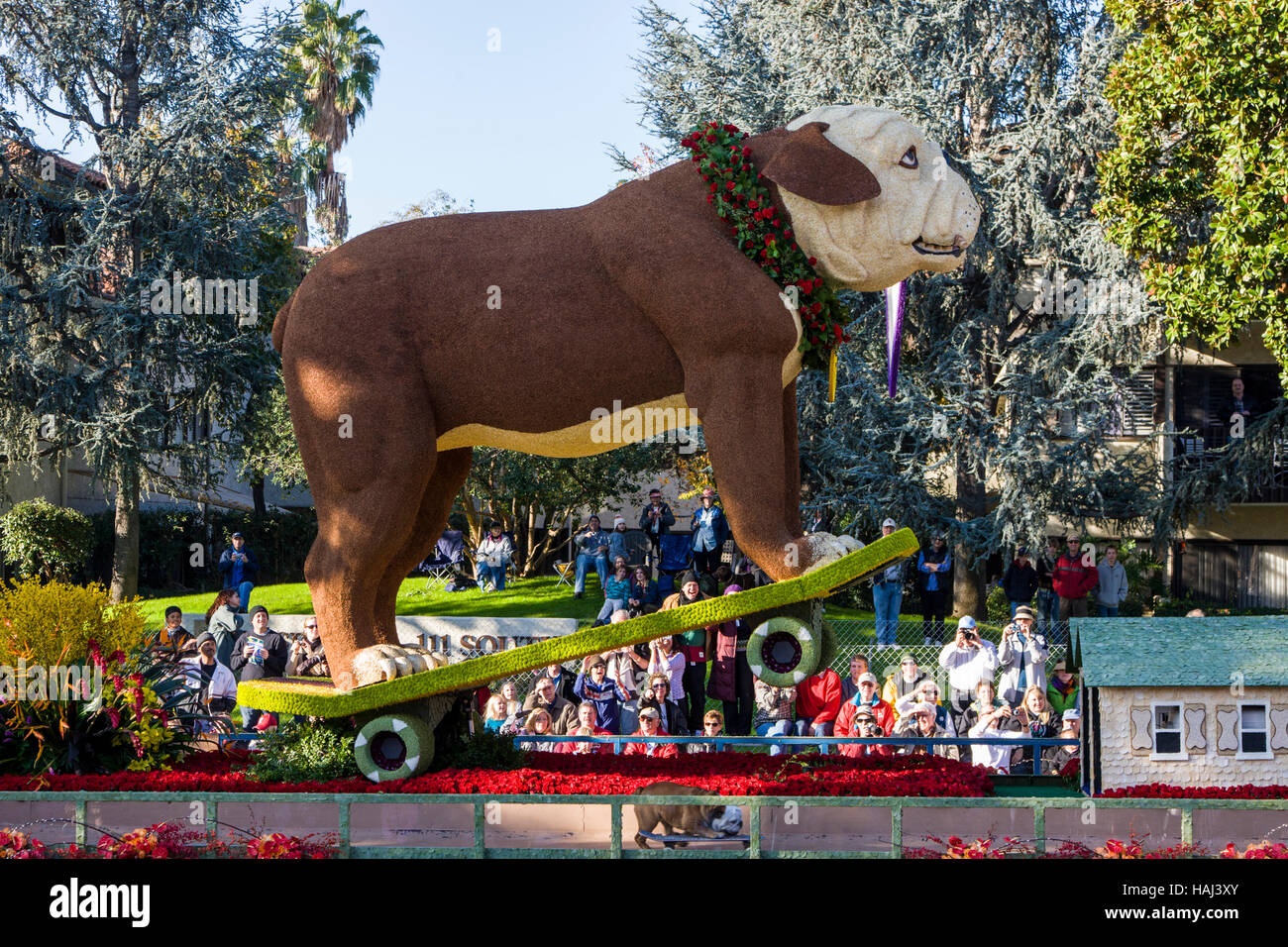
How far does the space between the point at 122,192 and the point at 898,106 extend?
11.2 metres

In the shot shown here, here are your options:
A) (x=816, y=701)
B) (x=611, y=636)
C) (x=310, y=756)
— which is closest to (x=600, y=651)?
(x=611, y=636)

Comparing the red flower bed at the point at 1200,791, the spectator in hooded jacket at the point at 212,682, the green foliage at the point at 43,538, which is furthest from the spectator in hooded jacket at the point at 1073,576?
the green foliage at the point at 43,538

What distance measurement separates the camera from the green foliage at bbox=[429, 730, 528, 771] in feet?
22.5

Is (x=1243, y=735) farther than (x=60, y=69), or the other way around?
(x=60, y=69)

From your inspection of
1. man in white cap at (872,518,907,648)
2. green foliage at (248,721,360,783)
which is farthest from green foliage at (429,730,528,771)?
man in white cap at (872,518,907,648)

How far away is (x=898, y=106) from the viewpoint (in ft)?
63.5

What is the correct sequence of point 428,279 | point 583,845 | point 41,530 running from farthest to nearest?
point 41,530 < point 428,279 < point 583,845

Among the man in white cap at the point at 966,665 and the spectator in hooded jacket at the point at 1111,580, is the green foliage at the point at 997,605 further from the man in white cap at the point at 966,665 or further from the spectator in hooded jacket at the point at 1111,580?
the man in white cap at the point at 966,665

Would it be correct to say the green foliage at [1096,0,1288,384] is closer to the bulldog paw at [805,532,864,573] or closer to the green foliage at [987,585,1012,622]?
the green foliage at [987,585,1012,622]

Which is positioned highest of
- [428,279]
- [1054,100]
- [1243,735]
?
[1054,100]

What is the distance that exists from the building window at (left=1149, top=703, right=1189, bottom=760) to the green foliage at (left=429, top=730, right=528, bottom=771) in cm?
322

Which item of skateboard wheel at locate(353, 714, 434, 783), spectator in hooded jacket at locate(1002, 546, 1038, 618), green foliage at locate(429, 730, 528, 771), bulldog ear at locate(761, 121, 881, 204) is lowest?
green foliage at locate(429, 730, 528, 771)

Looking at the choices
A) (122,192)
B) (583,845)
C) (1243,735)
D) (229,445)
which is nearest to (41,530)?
(229,445)
